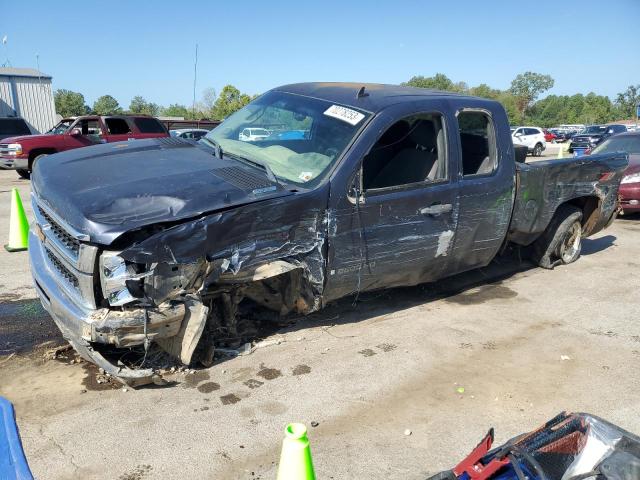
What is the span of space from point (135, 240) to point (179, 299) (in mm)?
474

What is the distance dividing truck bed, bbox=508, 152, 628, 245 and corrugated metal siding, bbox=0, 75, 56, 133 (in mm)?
30345

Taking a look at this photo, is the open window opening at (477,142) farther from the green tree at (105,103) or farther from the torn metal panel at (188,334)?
the green tree at (105,103)

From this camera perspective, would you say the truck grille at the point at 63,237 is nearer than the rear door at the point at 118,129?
Yes

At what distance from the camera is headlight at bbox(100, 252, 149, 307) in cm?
296

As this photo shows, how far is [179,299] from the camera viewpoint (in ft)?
10.6

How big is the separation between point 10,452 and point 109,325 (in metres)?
1.39

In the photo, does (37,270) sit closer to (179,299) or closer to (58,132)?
(179,299)

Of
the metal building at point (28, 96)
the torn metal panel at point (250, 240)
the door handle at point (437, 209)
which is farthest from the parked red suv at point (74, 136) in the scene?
the metal building at point (28, 96)

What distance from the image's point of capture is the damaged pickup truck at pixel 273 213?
120 inches

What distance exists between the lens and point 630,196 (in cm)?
935

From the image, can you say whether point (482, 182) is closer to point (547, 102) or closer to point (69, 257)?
point (69, 257)

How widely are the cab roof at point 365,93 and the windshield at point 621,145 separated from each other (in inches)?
278

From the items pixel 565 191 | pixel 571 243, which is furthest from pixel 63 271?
pixel 571 243

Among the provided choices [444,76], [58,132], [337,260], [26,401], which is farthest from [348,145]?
[444,76]
